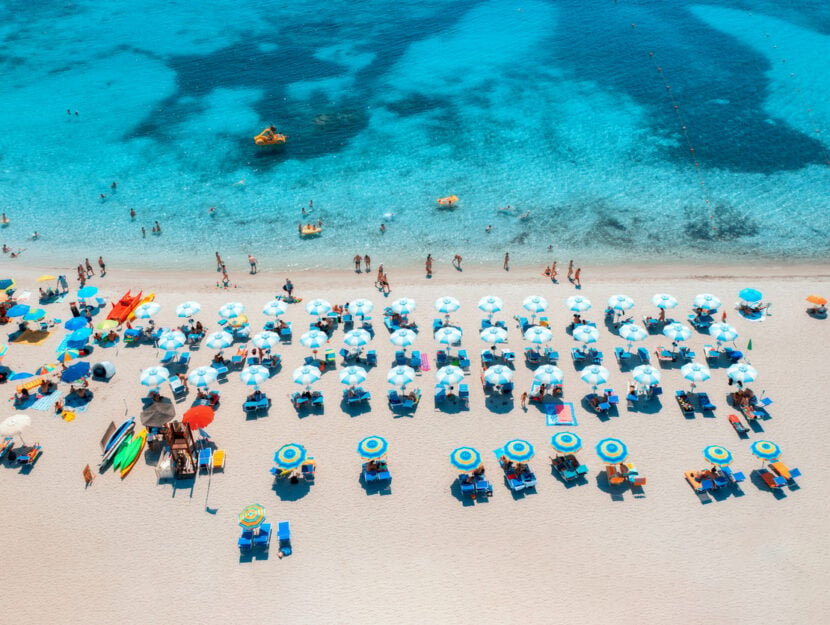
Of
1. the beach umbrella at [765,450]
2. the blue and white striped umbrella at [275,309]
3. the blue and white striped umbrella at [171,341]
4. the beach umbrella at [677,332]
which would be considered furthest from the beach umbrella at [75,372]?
the beach umbrella at [765,450]

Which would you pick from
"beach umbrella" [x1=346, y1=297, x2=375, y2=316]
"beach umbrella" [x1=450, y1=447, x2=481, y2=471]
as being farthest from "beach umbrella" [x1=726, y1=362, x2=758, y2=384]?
"beach umbrella" [x1=346, y1=297, x2=375, y2=316]

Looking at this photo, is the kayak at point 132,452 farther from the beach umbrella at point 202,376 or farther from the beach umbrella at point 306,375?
the beach umbrella at point 306,375

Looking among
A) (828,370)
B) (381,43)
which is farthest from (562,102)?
(828,370)

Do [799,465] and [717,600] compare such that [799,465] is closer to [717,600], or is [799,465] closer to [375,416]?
[717,600]

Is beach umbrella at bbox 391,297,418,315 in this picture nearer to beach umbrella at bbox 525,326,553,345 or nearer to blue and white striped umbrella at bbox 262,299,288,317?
blue and white striped umbrella at bbox 262,299,288,317

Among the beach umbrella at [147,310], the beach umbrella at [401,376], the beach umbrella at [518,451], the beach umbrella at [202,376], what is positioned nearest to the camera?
the beach umbrella at [518,451]

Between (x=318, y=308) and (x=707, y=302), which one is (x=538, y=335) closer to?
(x=707, y=302)
